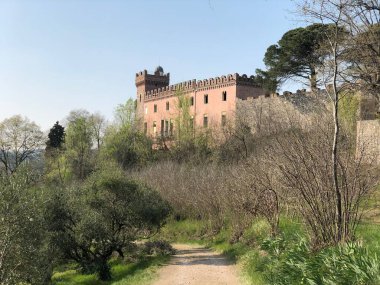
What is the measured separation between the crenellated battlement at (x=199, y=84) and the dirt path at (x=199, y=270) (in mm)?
28924

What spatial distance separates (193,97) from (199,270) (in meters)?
38.0

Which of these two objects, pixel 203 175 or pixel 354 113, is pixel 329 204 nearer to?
pixel 203 175

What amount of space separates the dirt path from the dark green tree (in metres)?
44.1

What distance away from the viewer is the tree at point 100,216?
720 inches

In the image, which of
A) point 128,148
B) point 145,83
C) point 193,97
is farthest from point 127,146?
point 145,83

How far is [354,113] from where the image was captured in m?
28.0

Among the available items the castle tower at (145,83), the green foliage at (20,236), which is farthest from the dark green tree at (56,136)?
the green foliage at (20,236)

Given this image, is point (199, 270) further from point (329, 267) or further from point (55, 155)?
point (55, 155)

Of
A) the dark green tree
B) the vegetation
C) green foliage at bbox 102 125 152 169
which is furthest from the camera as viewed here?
the dark green tree

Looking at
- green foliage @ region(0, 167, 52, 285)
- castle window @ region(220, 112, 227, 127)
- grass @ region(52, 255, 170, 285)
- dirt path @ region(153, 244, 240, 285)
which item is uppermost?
castle window @ region(220, 112, 227, 127)

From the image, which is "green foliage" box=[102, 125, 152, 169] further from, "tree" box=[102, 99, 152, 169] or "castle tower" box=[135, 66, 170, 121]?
"castle tower" box=[135, 66, 170, 121]

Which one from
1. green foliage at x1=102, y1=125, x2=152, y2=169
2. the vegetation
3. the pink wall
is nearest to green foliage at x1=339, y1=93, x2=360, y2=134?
the vegetation

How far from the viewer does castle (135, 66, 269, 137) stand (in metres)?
46.1

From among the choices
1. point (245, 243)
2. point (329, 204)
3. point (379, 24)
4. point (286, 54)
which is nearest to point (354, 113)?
point (286, 54)
